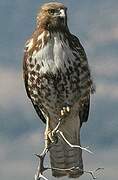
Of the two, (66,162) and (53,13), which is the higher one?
(53,13)

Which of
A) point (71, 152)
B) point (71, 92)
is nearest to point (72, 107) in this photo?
point (71, 92)

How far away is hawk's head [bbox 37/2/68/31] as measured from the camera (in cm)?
745

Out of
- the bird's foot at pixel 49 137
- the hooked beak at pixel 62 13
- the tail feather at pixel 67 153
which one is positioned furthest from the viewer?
the tail feather at pixel 67 153

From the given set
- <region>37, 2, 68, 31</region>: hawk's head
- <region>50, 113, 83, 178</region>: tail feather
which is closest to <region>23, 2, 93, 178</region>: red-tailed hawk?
<region>37, 2, 68, 31</region>: hawk's head

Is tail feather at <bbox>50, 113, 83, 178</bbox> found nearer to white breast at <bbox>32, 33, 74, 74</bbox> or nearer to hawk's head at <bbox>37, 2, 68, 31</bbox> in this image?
white breast at <bbox>32, 33, 74, 74</bbox>

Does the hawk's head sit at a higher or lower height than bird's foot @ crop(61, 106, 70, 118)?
higher

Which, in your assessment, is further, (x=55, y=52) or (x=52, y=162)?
(x=52, y=162)

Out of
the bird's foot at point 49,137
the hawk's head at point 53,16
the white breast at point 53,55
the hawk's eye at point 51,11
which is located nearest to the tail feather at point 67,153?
the bird's foot at point 49,137

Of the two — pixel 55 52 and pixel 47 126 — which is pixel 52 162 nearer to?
pixel 47 126

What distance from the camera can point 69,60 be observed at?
755 cm

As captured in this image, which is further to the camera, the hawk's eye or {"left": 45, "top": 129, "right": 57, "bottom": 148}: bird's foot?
{"left": 45, "top": 129, "right": 57, "bottom": 148}: bird's foot

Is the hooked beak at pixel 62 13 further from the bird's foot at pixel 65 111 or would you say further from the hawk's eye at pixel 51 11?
the bird's foot at pixel 65 111

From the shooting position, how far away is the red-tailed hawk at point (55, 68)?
7527 millimetres

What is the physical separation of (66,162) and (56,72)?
1425 mm
